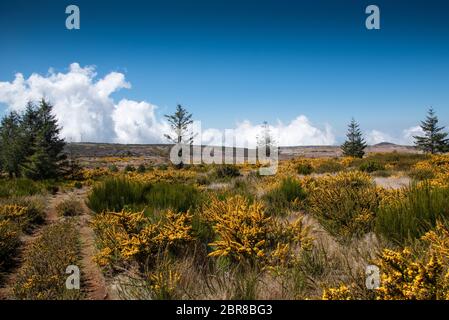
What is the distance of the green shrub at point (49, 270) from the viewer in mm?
4101

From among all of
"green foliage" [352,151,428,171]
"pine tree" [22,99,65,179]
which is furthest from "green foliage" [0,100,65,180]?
"green foliage" [352,151,428,171]

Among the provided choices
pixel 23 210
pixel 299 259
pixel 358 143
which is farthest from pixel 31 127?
pixel 358 143

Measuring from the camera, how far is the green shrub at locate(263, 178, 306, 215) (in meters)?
7.77

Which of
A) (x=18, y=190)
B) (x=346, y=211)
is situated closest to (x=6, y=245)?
(x=346, y=211)

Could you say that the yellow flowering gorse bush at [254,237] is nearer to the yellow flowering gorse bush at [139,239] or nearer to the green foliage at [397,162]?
the yellow flowering gorse bush at [139,239]

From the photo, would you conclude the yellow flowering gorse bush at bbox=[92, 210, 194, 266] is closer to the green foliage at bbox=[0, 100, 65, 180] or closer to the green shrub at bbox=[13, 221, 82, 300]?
the green shrub at bbox=[13, 221, 82, 300]

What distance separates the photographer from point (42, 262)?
5199 millimetres

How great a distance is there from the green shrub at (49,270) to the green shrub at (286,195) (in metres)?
4.59

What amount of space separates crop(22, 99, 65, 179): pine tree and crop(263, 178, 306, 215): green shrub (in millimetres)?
23833

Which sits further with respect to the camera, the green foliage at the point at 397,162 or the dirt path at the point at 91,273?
the green foliage at the point at 397,162

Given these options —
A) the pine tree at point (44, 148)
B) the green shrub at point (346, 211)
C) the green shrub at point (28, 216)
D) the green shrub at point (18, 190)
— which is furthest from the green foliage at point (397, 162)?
the pine tree at point (44, 148)

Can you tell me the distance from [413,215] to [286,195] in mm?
3913
